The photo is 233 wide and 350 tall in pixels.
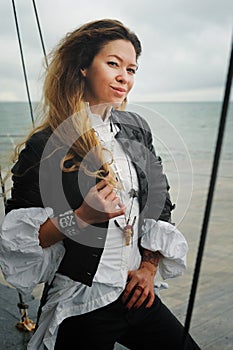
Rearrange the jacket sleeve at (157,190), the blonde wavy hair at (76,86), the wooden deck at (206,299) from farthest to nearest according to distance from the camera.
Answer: the wooden deck at (206,299) → the jacket sleeve at (157,190) → the blonde wavy hair at (76,86)

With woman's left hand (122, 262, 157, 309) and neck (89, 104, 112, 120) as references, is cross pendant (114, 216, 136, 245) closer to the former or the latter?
woman's left hand (122, 262, 157, 309)

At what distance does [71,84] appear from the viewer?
43.5 inches

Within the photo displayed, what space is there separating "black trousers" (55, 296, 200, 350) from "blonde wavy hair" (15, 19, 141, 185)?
0.31 m

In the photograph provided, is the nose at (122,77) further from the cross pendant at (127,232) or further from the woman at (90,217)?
the cross pendant at (127,232)

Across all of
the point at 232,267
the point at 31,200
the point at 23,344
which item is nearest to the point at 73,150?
the point at 31,200

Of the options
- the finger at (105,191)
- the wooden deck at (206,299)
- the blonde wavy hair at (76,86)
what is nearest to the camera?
the finger at (105,191)

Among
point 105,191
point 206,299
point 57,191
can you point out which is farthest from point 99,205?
point 206,299

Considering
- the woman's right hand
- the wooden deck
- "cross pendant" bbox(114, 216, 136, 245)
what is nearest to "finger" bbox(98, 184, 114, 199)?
the woman's right hand

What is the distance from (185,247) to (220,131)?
1.81 ft

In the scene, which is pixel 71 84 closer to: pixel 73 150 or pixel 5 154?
pixel 73 150

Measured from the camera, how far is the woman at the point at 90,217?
1042 mm

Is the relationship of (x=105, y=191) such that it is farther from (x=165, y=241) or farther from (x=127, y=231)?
(x=165, y=241)

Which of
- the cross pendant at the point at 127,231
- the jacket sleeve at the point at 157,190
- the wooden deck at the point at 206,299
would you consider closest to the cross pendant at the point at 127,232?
the cross pendant at the point at 127,231

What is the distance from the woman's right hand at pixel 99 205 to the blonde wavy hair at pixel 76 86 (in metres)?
0.08
